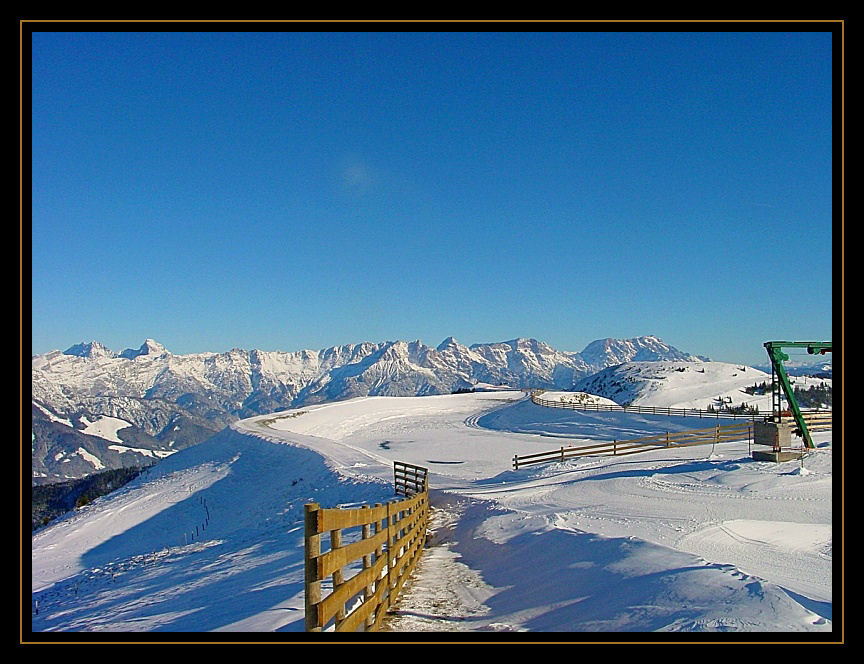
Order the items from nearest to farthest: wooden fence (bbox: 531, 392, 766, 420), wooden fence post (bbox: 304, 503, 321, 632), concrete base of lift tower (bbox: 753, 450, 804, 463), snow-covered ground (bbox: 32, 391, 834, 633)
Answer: wooden fence post (bbox: 304, 503, 321, 632) < snow-covered ground (bbox: 32, 391, 834, 633) < concrete base of lift tower (bbox: 753, 450, 804, 463) < wooden fence (bbox: 531, 392, 766, 420)

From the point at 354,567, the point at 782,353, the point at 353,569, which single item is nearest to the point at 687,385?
the point at 782,353

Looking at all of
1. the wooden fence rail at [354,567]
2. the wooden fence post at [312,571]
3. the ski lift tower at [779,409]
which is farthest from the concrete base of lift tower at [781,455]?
the wooden fence post at [312,571]

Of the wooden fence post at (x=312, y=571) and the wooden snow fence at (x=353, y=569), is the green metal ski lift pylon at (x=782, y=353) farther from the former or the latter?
the wooden fence post at (x=312, y=571)

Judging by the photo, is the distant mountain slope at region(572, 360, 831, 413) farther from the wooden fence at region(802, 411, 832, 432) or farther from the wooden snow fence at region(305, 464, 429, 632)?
the wooden snow fence at region(305, 464, 429, 632)

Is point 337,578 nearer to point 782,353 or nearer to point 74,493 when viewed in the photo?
point 782,353

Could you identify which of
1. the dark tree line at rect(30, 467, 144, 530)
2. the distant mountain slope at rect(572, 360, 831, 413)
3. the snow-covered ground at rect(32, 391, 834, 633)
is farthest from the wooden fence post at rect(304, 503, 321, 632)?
the distant mountain slope at rect(572, 360, 831, 413)
